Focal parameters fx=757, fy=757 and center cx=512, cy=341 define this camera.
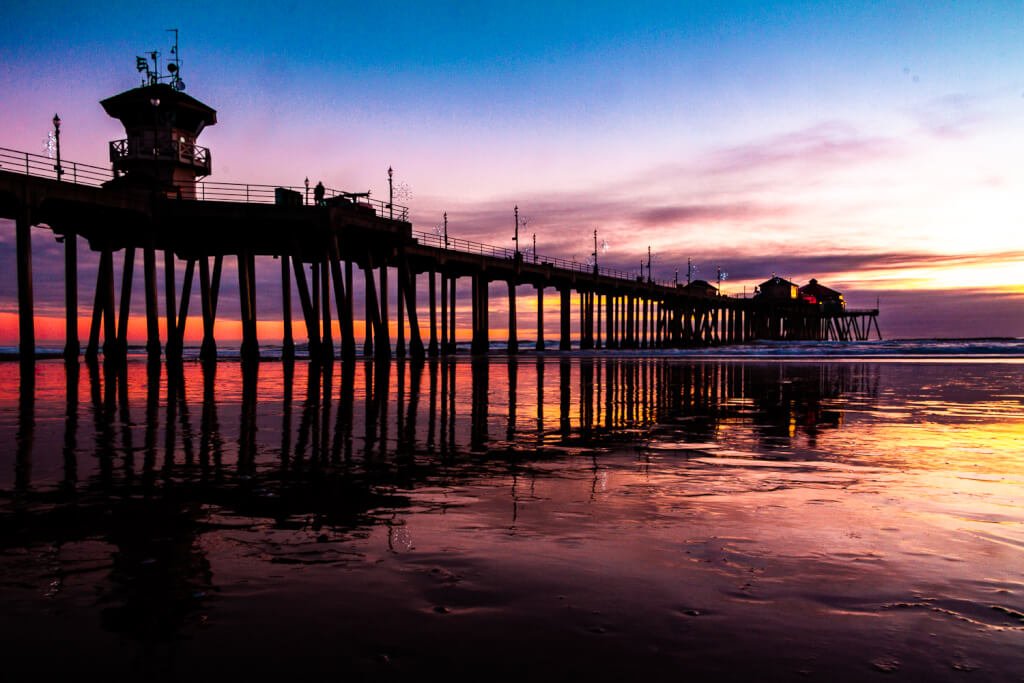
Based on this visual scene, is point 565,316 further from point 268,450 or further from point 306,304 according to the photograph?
point 268,450

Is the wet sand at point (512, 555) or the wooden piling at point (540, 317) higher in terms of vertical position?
the wooden piling at point (540, 317)

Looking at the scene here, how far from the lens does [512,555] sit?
158 inches

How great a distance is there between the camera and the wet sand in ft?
9.06

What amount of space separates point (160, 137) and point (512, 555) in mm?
41298

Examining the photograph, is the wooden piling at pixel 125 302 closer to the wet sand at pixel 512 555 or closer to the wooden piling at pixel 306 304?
the wooden piling at pixel 306 304

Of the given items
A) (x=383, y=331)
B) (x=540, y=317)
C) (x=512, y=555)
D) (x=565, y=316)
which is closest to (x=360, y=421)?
(x=512, y=555)

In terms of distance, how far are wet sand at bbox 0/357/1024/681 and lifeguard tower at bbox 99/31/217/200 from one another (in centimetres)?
3376

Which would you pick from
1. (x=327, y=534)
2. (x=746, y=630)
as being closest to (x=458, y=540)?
(x=327, y=534)

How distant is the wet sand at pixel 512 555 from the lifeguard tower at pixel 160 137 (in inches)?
1329

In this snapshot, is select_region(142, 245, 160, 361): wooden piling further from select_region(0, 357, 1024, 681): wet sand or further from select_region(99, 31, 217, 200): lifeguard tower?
select_region(0, 357, 1024, 681): wet sand

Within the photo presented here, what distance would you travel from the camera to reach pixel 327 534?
176 inches

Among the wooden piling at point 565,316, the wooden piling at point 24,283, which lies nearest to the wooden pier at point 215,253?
the wooden piling at point 24,283

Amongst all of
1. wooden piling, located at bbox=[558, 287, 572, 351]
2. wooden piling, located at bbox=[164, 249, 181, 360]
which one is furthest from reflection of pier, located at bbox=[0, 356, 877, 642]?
wooden piling, located at bbox=[558, 287, 572, 351]

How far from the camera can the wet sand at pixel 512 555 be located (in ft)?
9.06
